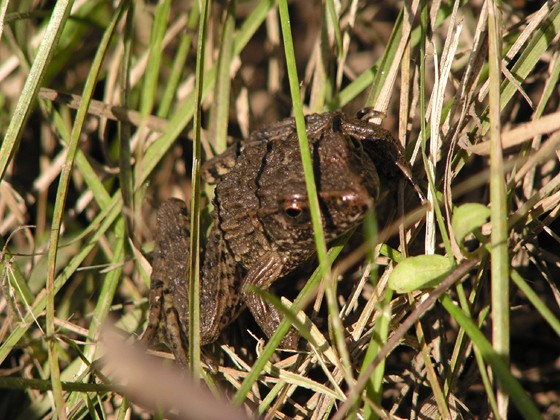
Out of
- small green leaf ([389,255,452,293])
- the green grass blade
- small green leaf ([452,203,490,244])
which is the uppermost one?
the green grass blade

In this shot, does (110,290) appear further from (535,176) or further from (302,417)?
(535,176)

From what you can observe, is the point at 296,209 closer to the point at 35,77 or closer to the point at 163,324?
the point at 163,324

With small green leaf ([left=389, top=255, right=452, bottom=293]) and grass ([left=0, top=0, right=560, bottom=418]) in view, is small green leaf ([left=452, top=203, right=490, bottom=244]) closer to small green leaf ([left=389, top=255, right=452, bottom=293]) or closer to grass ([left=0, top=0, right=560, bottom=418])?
grass ([left=0, top=0, right=560, bottom=418])

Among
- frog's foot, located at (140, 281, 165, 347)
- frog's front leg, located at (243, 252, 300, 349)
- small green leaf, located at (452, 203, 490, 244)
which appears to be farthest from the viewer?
frog's foot, located at (140, 281, 165, 347)

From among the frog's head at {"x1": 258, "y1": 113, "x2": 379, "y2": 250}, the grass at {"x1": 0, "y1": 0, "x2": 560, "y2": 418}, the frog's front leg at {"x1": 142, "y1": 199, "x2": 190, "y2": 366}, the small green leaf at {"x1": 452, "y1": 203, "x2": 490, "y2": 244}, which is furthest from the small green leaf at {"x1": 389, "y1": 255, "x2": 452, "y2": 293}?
the frog's front leg at {"x1": 142, "y1": 199, "x2": 190, "y2": 366}

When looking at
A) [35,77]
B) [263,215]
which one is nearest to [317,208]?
[263,215]

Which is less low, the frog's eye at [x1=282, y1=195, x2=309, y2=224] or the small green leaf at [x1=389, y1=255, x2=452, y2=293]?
Answer: the frog's eye at [x1=282, y1=195, x2=309, y2=224]

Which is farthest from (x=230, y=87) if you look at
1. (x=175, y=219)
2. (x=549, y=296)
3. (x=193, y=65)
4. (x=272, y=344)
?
(x=549, y=296)
